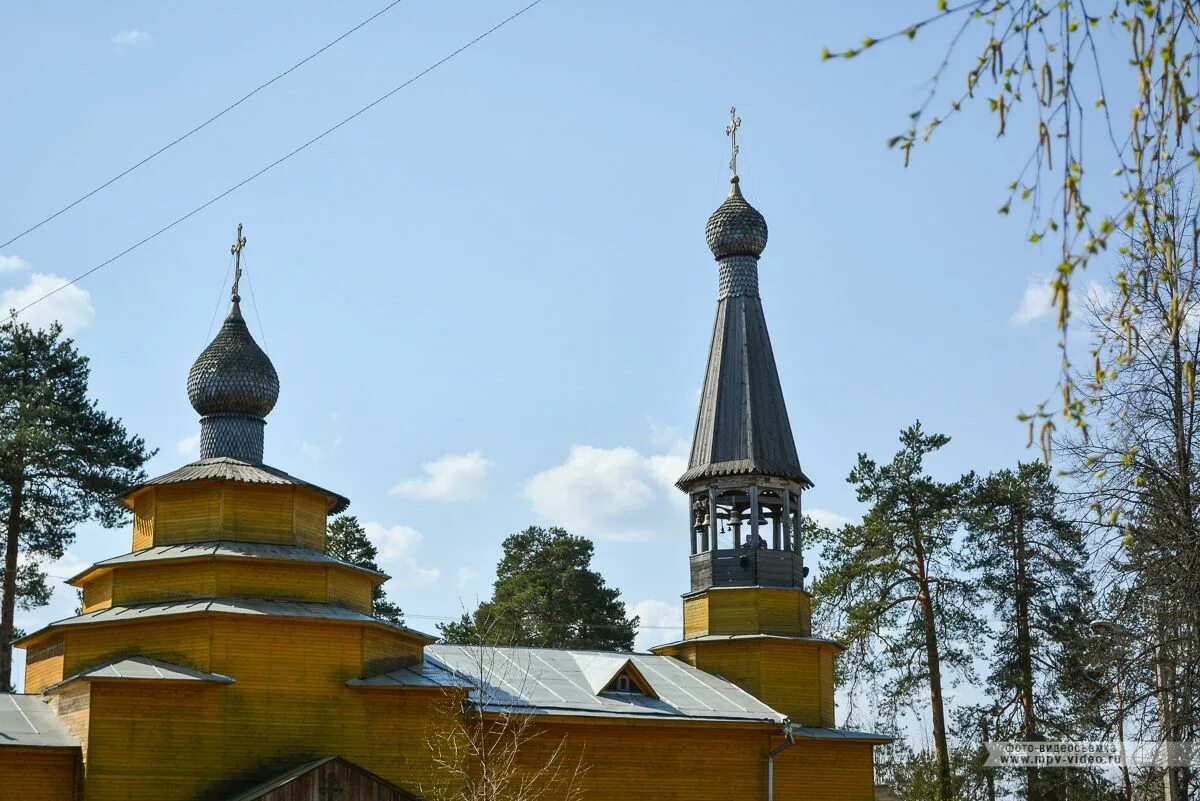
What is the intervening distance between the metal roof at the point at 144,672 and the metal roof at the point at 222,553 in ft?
5.05

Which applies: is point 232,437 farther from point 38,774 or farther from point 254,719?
point 38,774

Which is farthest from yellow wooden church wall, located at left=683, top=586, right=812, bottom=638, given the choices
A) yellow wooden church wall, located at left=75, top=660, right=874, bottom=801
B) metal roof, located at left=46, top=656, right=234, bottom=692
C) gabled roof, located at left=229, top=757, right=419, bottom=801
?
metal roof, located at left=46, top=656, right=234, bottom=692

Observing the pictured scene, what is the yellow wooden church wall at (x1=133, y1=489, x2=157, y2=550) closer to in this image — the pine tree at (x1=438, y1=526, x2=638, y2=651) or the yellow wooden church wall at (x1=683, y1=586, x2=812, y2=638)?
the yellow wooden church wall at (x1=683, y1=586, x2=812, y2=638)

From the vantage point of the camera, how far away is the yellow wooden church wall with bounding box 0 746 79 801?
17.6m

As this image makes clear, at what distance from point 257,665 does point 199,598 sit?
1432mm

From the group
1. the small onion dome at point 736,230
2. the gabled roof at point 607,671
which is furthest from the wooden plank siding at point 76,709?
the small onion dome at point 736,230

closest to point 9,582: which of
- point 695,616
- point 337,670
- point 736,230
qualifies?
point 337,670

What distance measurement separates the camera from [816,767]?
22766 mm

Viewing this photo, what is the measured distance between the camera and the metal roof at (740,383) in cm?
2488

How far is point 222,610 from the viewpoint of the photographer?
727 inches

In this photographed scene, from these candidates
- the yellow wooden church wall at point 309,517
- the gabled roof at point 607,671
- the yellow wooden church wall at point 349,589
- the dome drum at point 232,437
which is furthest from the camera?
the gabled roof at point 607,671

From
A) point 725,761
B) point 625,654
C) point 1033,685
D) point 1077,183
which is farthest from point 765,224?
point 1077,183

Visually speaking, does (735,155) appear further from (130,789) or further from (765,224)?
(130,789)

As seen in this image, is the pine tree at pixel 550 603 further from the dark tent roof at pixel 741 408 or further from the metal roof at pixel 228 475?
the metal roof at pixel 228 475
